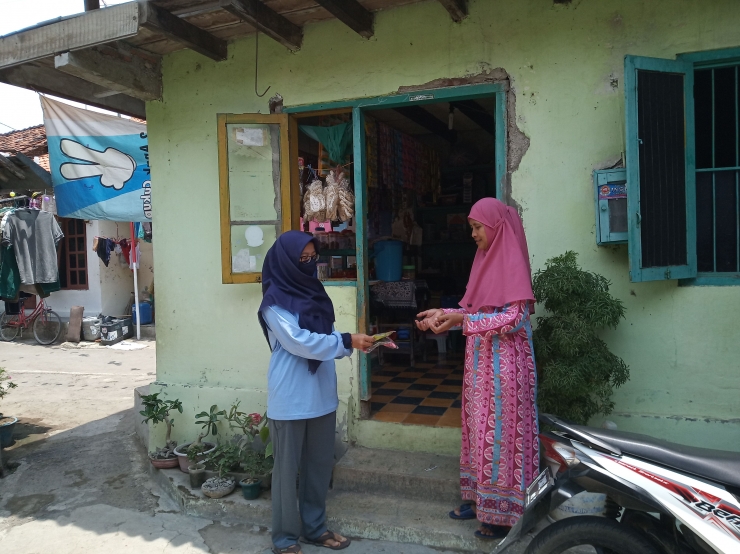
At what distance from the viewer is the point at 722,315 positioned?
357cm

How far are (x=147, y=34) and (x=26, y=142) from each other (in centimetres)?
1182

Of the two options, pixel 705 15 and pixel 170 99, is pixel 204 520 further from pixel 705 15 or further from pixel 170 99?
pixel 705 15

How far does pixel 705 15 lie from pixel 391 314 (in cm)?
451

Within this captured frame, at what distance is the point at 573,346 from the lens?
322 cm

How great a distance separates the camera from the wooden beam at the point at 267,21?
386 cm

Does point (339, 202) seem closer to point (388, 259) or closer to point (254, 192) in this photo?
point (254, 192)

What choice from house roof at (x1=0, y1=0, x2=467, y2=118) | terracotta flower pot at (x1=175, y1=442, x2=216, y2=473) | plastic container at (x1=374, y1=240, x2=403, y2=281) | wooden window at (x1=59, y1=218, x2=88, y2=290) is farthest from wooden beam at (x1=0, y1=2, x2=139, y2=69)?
wooden window at (x1=59, y1=218, x2=88, y2=290)

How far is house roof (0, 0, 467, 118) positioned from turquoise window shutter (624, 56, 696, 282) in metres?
1.38

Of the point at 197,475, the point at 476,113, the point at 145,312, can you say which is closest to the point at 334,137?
the point at 476,113

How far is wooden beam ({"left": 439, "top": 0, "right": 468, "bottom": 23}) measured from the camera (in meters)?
3.87

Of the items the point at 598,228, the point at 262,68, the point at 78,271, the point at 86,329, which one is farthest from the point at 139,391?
the point at 78,271

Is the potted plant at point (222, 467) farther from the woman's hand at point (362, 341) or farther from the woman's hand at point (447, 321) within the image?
the woman's hand at point (447, 321)

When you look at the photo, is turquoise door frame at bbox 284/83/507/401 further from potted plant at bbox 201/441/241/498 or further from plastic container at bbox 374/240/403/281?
plastic container at bbox 374/240/403/281

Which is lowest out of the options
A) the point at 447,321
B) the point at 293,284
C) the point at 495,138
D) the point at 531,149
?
the point at 447,321
